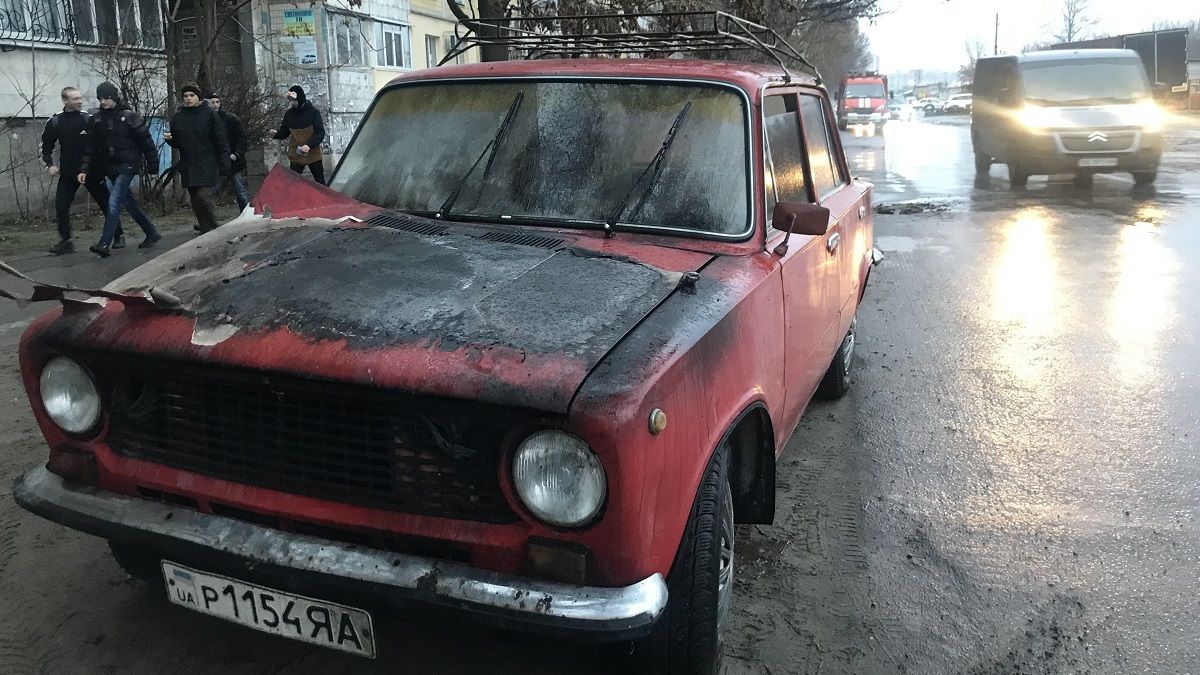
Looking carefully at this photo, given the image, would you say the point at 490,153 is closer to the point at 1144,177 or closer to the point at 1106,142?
the point at 1106,142

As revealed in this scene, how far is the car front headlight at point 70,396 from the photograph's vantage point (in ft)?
8.46

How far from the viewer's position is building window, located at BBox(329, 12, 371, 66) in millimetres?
21688

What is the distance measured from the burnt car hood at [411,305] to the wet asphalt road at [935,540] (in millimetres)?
624

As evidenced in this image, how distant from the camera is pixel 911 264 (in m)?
9.49

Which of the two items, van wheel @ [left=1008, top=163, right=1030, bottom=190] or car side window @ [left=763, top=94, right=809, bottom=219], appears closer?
car side window @ [left=763, top=94, right=809, bottom=219]

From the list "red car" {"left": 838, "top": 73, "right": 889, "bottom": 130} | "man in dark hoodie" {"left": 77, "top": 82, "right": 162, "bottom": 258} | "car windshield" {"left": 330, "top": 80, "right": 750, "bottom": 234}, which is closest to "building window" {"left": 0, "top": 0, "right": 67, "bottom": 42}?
"man in dark hoodie" {"left": 77, "top": 82, "right": 162, "bottom": 258}

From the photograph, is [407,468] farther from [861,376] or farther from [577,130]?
[861,376]

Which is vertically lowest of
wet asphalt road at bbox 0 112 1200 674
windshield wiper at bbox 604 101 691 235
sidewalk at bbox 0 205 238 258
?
wet asphalt road at bbox 0 112 1200 674

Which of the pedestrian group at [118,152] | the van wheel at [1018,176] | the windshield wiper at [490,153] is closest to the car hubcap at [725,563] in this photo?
the windshield wiper at [490,153]

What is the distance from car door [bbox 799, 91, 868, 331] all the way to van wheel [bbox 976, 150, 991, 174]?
14059 mm

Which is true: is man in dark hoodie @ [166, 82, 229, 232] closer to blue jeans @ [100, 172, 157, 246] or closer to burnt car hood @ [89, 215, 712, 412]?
blue jeans @ [100, 172, 157, 246]

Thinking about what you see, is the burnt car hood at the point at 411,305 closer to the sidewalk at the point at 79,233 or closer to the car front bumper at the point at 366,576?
the car front bumper at the point at 366,576

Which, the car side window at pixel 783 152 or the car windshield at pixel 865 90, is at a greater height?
the car windshield at pixel 865 90

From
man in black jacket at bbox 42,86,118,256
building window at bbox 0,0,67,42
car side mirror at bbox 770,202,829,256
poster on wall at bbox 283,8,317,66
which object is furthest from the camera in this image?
poster on wall at bbox 283,8,317,66
